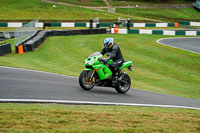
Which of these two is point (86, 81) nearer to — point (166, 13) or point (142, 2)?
point (166, 13)

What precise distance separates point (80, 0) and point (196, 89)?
6294 cm

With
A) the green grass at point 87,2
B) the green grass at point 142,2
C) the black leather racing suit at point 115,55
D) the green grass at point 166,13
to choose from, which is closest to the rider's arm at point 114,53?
the black leather racing suit at point 115,55

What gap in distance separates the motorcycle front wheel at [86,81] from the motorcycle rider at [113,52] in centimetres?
79

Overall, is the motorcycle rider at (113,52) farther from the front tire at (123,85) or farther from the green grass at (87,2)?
the green grass at (87,2)

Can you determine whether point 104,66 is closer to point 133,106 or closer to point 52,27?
point 133,106

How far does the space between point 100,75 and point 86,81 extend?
1.71ft

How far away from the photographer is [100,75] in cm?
1143

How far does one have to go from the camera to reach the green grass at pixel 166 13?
66062 mm

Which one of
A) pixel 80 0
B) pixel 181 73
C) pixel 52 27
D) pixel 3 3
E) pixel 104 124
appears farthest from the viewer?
pixel 80 0

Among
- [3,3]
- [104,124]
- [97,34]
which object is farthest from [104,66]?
[3,3]

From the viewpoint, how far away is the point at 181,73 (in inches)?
764

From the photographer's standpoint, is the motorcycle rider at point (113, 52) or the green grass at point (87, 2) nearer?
the motorcycle rider at point (113, 52)

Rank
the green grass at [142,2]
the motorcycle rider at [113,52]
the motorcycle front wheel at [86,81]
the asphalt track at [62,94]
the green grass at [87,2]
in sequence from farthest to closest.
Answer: the green grass at [142,2] < the green grass at [87,2] < the motorcycle rider at [113,52] < the motorcycle front wheel at [86,81] < the asphalt track at [62,94]

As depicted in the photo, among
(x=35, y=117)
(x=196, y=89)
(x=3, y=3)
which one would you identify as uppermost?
(x=3, y=3)
